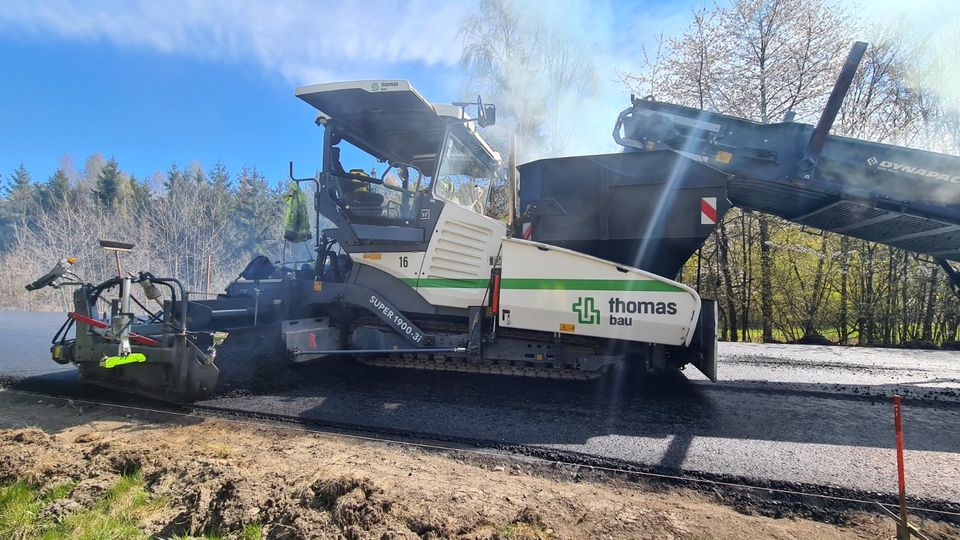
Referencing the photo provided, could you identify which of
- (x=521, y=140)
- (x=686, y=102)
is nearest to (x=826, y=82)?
(x=686, y=102)

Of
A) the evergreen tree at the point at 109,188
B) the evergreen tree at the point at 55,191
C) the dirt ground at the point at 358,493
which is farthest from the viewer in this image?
the evergreen tree at the point at 55,191

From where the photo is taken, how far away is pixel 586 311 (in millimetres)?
4031

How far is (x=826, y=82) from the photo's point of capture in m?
11.8

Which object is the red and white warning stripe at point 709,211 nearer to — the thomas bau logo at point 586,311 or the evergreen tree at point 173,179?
the thomas bau logo at point 586,311

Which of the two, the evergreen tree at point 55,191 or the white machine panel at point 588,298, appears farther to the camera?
the evergreen tree at point 55,191

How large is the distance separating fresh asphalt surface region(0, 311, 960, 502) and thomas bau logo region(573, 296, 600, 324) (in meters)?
0.79

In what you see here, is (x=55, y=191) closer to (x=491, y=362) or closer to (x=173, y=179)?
(x=173, y=179)

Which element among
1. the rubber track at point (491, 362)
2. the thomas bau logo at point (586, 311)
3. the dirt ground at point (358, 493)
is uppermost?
the thomas bau logo at point (586, 311)

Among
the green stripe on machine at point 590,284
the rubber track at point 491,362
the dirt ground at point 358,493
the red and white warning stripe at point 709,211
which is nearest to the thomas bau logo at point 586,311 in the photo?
the green stripe on machine at point 590,284

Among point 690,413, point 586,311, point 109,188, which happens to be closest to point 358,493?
point 586,311

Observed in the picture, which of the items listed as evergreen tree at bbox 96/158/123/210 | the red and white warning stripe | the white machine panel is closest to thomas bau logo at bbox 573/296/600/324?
the white machine panel

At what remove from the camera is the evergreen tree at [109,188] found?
36.2 meters

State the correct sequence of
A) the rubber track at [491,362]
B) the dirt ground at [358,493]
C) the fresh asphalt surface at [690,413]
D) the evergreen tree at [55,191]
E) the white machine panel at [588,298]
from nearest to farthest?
the dirt ground at [358,493] → the fresh asphalt surface at [690,413] → the white machine panel at [588,298] → the rubber track at [491,362] → the evergreen tree at [55,191]

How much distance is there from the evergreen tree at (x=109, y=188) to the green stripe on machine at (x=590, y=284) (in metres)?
43.6
